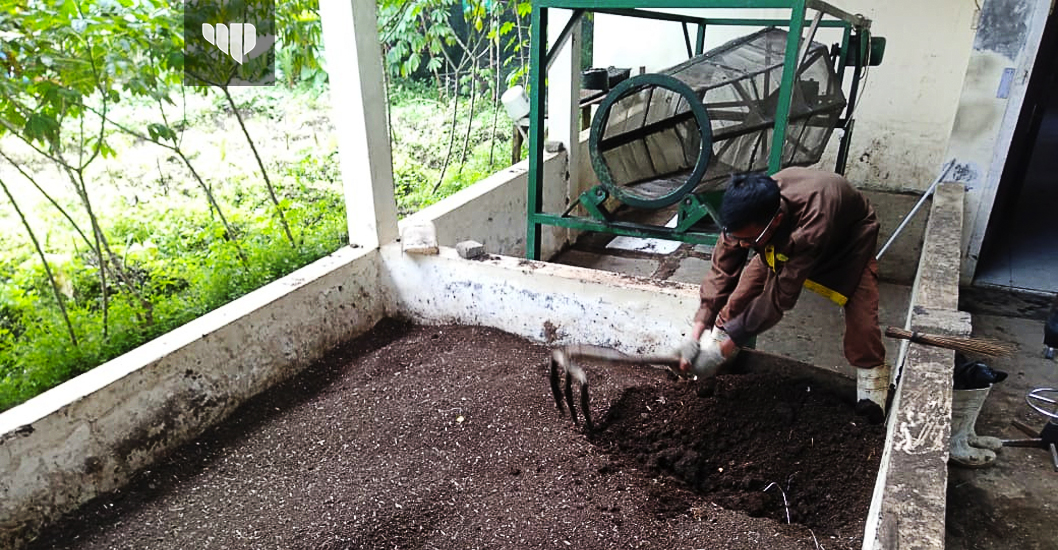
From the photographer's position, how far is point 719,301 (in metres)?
3.11

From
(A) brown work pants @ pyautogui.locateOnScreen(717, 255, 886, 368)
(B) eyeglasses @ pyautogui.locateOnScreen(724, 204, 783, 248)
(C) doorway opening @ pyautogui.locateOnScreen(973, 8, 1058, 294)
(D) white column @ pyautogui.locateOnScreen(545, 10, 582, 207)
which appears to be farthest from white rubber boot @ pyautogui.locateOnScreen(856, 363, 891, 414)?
(D) white column @ pyautogui.locateOnScreen(545, 10, 582, 207)

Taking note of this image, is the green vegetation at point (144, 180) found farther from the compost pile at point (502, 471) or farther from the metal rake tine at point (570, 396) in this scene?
the metal rake tine at point (570, 396)

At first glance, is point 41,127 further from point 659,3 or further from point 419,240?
point 659,3

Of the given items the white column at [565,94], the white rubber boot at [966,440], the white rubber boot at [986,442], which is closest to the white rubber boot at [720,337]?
the white rubber boot at [966,440]

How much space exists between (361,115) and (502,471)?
6.57 ft

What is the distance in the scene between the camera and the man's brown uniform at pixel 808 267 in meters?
2.62

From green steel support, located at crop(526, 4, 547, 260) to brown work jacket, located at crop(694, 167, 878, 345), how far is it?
→ 4.94 feet

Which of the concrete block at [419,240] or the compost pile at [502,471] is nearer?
the compost pile at [502,471]

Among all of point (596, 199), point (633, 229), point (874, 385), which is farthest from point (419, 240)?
point (874, 385)

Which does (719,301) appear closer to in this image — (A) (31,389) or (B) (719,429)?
(B) (719,429)

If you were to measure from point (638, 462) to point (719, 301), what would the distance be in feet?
2.85

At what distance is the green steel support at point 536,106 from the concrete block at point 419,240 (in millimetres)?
792

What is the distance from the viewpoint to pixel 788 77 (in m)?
3.41

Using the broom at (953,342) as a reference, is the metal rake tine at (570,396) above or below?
below
